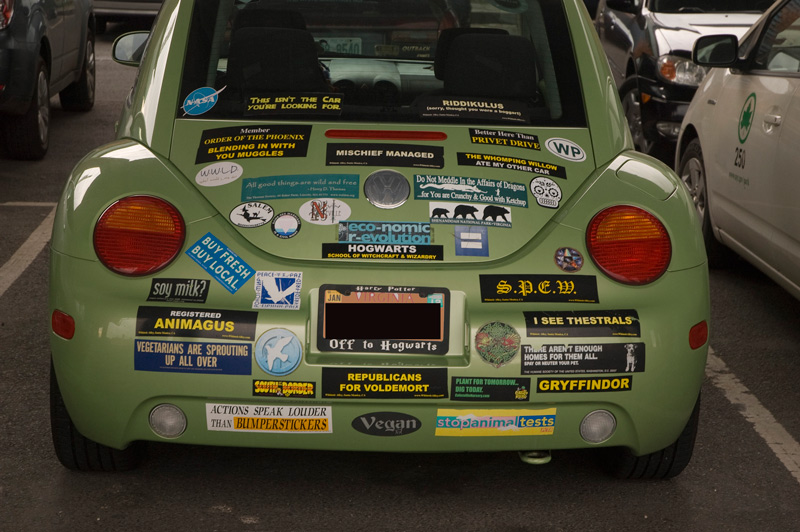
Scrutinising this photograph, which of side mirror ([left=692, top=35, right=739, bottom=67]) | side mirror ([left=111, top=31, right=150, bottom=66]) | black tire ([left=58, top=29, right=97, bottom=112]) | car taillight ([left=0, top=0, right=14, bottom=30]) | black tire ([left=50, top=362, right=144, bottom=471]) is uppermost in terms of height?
side mirror ([left=692, top=35, right=739, bottom=67])

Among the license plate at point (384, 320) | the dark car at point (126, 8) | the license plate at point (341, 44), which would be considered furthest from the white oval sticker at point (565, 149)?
the dark car at point (126, 8)

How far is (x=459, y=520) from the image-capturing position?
3.30 m

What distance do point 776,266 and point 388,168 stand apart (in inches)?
95.7

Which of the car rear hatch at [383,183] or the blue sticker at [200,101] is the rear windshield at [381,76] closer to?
the blue sticker at [200,101]

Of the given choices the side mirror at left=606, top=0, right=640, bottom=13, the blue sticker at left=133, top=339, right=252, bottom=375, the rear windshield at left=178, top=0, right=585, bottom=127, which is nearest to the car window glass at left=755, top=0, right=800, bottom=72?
the rear windshield at left=178, top=0, right=585, bottom=127

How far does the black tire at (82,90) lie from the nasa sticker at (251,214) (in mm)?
8169

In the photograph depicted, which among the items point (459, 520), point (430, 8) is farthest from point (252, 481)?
point (430, 8)

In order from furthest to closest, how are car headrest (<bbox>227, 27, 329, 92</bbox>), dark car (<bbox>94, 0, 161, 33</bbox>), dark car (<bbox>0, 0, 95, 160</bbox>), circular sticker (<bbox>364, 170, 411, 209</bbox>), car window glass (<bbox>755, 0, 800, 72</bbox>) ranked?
dark car (<bbox>94, 0, 161, 33</bbox>), dark car (<bbox>0, 0, 95, 160</bbox>), car window glass (<bbox>755, 0, 800, 72</bbox>), car headrest (<bbox>227, 27, 329, 92</bbox>), circular sticker (<bbox>364, 170, 411, 209</bbox>)

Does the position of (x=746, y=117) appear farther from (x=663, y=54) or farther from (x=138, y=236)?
(x=138, y=236)

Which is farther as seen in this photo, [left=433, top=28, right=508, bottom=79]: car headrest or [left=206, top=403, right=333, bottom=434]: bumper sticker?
[left=433, top=28, right=508, bottom=79]: car headrest

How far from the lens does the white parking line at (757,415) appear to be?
3.88 metres

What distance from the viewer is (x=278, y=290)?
3049 millimetres

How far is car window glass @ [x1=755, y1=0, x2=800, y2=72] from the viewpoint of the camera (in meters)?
5.35

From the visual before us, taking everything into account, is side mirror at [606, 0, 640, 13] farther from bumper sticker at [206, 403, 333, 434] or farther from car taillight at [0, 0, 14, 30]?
bumper sticker at [206, 403, 333, 434]
